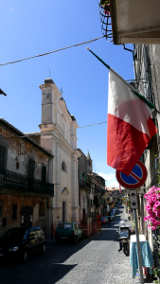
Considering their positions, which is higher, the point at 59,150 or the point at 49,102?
the point at 49,102

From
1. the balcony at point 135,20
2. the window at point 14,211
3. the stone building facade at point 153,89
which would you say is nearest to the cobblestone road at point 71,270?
the stone building facade at point 153,89

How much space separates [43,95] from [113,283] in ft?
70.0

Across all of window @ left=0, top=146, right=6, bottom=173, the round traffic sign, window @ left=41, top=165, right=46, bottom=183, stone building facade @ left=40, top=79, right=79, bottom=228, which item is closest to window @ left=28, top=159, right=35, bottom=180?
window @ left=41, top=165, right=46, bottom=183

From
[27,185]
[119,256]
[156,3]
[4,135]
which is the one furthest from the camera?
[27,185]

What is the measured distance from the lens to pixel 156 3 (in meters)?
3.25

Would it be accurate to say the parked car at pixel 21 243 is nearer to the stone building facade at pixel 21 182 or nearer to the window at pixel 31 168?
the stone building facade at pixel 21 182

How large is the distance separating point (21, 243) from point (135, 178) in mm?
9590

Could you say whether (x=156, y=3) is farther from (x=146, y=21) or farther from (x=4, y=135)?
(x=4, y=135)

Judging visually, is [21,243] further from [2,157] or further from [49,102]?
[49,102]

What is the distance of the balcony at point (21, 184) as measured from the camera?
597 inches

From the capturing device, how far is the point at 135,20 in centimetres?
354

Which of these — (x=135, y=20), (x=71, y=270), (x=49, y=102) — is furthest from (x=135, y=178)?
(x=49, y=102)

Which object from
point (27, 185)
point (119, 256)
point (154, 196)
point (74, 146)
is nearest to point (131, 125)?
point (154, 196)

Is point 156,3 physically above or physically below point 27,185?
above
